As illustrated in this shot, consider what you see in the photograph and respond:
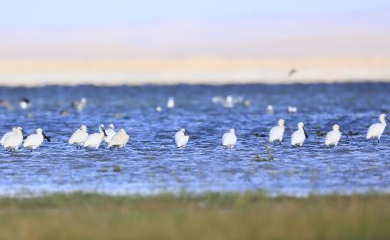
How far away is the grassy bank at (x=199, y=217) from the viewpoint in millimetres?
11453

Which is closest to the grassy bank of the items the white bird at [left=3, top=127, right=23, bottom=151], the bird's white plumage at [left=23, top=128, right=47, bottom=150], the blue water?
the blue water

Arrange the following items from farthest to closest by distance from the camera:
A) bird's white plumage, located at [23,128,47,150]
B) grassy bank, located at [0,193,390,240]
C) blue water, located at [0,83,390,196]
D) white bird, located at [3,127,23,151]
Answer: bird's white plumage, located at [23,128,47,150] → white bird, located at [3,127,23,151] → blue water, located at [0,83,390,196] → grassy bank, located at [0,193,390,240]

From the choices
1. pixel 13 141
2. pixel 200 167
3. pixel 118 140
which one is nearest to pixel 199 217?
pixel 200 167

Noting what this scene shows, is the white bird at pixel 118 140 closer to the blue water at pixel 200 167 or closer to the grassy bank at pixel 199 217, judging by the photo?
the blue water at pixel 200 167

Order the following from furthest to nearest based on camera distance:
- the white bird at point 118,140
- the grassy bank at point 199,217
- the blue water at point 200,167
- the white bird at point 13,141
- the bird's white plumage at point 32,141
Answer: the white bird at point 118,140, the bird's white plumage at point 32,141, the white bird at point 13,141, the blue water at point 200,167, the grassy bank at point 199,217

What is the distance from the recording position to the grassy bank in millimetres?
11453

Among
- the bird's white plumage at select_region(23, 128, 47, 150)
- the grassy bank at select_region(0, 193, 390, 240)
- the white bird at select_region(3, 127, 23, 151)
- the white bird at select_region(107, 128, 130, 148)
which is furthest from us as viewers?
the white bird at select_region(107, 128, 130, 148)

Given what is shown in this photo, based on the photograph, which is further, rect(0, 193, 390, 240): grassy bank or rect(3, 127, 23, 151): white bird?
rect(3, 127, 23, 151): white bird

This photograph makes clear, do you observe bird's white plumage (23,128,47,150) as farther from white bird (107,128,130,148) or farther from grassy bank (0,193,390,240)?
grassy bank (0,193,390,240)

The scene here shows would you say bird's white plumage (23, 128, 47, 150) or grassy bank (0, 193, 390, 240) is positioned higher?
grassy bank (0, 193, 390, 240)

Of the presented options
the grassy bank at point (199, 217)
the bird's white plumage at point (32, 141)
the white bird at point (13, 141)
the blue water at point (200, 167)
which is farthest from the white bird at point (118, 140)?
the grassy bank at point (199, 217)

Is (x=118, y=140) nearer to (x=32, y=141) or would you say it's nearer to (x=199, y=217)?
(x=32, y=141)

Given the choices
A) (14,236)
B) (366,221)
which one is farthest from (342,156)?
(14,236)

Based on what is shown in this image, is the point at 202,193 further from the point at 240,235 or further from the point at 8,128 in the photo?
the point at 8,128
